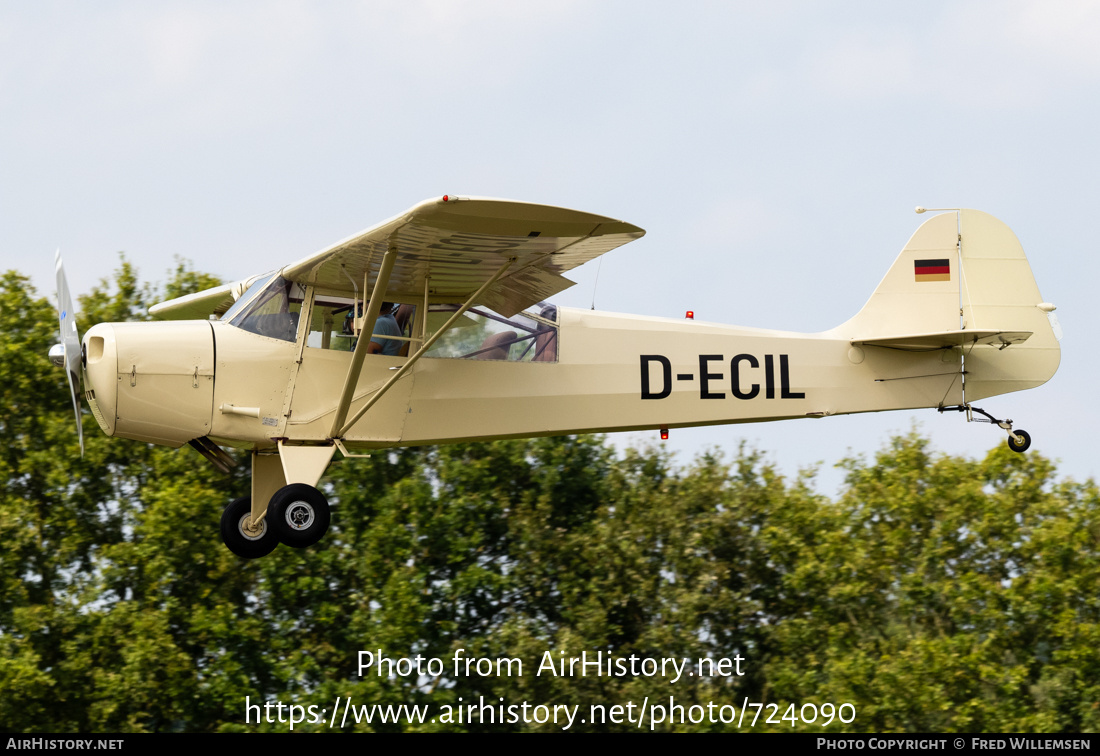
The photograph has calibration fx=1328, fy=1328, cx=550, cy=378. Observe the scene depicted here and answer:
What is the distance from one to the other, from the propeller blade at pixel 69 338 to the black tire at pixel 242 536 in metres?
1.26

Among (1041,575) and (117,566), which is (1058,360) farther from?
(117,566)

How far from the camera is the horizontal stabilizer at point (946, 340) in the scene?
→ 1156 cm

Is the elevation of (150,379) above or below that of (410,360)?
below

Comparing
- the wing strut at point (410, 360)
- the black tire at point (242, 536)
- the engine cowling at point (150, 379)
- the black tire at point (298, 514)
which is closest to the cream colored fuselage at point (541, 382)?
the engine cowling at point (150, 379)

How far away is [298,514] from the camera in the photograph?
9945 mm

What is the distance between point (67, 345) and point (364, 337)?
2.41 meters

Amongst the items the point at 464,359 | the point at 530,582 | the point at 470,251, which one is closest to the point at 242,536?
the point at 464,359

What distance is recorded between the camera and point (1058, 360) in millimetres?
12273

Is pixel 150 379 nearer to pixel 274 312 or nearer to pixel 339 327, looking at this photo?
pixel 274 312

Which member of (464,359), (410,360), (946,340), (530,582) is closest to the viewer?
(410,360)

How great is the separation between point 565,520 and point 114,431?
1688cm

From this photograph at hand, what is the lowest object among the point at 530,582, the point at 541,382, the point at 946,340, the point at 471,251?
the point at 530,582

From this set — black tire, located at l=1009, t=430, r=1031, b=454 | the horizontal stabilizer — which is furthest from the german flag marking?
black tire, located at l=1009, t=430, r=1031, b=454

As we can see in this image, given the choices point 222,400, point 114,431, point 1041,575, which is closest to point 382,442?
point 222,400
